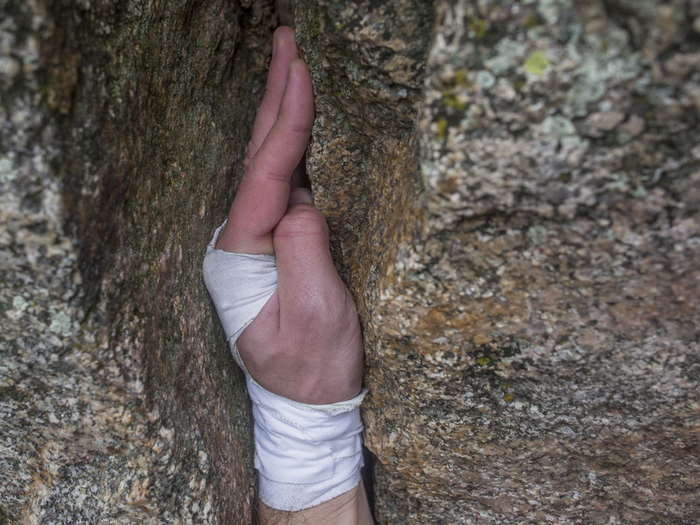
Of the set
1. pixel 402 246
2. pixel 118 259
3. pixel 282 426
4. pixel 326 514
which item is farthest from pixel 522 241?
pixel 326 514

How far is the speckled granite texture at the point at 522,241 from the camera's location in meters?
0.59

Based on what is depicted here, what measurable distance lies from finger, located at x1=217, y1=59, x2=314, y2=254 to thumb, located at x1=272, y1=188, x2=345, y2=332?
4cm

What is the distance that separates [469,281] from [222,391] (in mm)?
605

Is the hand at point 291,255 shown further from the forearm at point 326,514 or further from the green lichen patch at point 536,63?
the green lichen patch at point 536,63

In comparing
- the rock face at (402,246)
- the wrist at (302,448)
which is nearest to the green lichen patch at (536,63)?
the rock face at (402,246)

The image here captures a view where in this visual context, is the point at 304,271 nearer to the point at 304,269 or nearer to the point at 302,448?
the point at 304,269

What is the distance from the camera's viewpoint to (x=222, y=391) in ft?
3.59

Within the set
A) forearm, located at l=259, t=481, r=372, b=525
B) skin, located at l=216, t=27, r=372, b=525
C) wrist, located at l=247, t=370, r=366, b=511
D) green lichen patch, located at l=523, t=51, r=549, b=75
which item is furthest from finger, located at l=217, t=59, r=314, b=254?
forearm, located at l=259, t=481, r=372, b=525

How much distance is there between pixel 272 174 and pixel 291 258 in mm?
166

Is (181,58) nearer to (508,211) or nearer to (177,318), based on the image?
(177,318)

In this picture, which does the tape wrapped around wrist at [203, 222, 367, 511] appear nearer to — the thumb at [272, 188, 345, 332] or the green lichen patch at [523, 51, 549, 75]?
the thumb at [272, 188, 345, 332]

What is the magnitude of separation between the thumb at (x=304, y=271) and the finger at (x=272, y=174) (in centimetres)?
4

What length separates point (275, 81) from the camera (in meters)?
1.05

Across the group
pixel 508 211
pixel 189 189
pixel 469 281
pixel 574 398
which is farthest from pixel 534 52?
pixel 189 189
